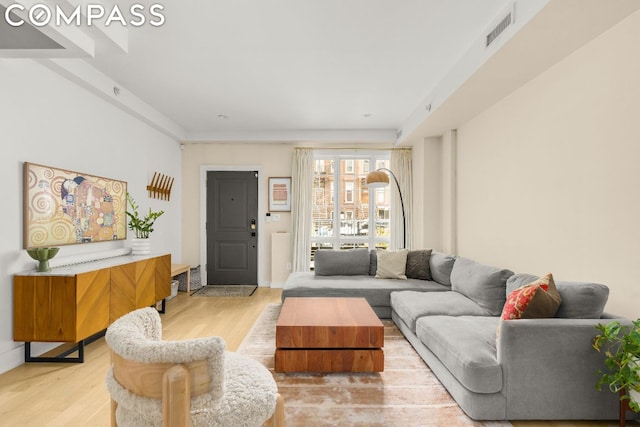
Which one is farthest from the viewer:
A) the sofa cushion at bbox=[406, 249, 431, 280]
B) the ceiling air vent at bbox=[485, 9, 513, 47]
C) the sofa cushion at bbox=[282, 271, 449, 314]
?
the sofa cushion at bbox=[406, 249, 431, 280]

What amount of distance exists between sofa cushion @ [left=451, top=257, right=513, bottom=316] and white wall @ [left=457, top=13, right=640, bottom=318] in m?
0.33

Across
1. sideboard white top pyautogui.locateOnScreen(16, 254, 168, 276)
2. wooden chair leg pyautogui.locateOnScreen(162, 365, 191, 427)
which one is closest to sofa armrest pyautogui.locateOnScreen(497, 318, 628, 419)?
wooden chair leg pyautogui.locateOnScreen(162, 365, 191, 427)

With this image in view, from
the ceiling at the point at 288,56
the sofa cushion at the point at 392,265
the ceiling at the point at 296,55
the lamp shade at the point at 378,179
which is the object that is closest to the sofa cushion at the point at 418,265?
the sofa cushion at the point at 392,265

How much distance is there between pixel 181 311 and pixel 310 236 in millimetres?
2428

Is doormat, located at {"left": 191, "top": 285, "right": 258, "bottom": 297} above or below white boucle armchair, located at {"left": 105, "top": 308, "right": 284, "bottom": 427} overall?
below

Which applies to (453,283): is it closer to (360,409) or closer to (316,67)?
(360,409)

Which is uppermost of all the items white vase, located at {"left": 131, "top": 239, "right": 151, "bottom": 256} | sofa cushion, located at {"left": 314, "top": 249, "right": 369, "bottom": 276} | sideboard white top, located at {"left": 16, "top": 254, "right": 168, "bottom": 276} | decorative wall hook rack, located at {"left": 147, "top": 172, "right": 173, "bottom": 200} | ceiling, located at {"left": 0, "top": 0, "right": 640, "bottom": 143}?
ceiling, located at {"left": 0, "top": 0, "right": 640, "bottom": 143}

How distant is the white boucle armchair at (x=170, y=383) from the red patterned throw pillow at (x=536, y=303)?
68.5 inches

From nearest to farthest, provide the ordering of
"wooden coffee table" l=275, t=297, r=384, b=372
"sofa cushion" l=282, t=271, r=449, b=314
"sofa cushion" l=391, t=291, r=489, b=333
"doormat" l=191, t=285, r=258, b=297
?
"wooden coffee table" l=275, t=297, r=384, b=372 → "sofa cushion" l=391, t=291, r=489, b=333 → "sofa cushion" l=282, t=271, r=449, b=314 → "doormat" l=191, t=285, r=258, b=297

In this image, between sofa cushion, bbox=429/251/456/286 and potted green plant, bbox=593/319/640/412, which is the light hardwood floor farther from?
sofa cushion, bbox=429/251/456/286

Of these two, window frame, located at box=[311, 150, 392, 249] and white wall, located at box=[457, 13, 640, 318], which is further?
window frame, located at box=[311, 150, 392, 249]

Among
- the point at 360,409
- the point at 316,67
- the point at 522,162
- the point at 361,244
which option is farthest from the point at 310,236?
the point at 360,409

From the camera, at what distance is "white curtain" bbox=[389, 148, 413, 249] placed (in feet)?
19.7

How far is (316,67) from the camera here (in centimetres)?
348
